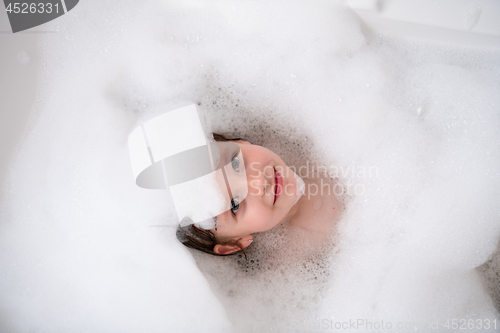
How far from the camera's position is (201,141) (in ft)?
2.47

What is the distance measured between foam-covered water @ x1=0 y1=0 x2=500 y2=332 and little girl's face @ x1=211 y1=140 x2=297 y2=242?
0.19 meters

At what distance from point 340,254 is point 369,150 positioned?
353 mm

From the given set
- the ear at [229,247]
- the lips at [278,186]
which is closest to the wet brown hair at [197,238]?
the ear at [229,247]

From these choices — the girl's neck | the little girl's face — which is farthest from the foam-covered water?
the little girl's face

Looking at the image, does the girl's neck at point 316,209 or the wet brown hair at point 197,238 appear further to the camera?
the girl's neck at point 316,209

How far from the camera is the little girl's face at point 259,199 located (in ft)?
2.36

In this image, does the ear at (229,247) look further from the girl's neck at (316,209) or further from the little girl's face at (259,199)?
the girl's neck at (316,209)

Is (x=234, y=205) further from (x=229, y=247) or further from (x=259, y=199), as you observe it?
(x=229, y=247)

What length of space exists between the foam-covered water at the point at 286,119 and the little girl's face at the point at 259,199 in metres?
0.19

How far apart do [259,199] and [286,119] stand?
1.13 feet

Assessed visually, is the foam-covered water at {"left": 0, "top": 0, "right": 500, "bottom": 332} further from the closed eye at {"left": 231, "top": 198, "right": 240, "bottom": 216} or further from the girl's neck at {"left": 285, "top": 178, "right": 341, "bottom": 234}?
the closed eye at {"left": 231, "top": 198, "right": 240, "bottom": 216}

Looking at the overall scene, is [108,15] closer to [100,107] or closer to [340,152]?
[100,107]

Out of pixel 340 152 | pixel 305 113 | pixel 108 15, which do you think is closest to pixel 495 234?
pixel 340 152

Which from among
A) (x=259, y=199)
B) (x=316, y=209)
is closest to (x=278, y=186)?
(x=259, y=199)
